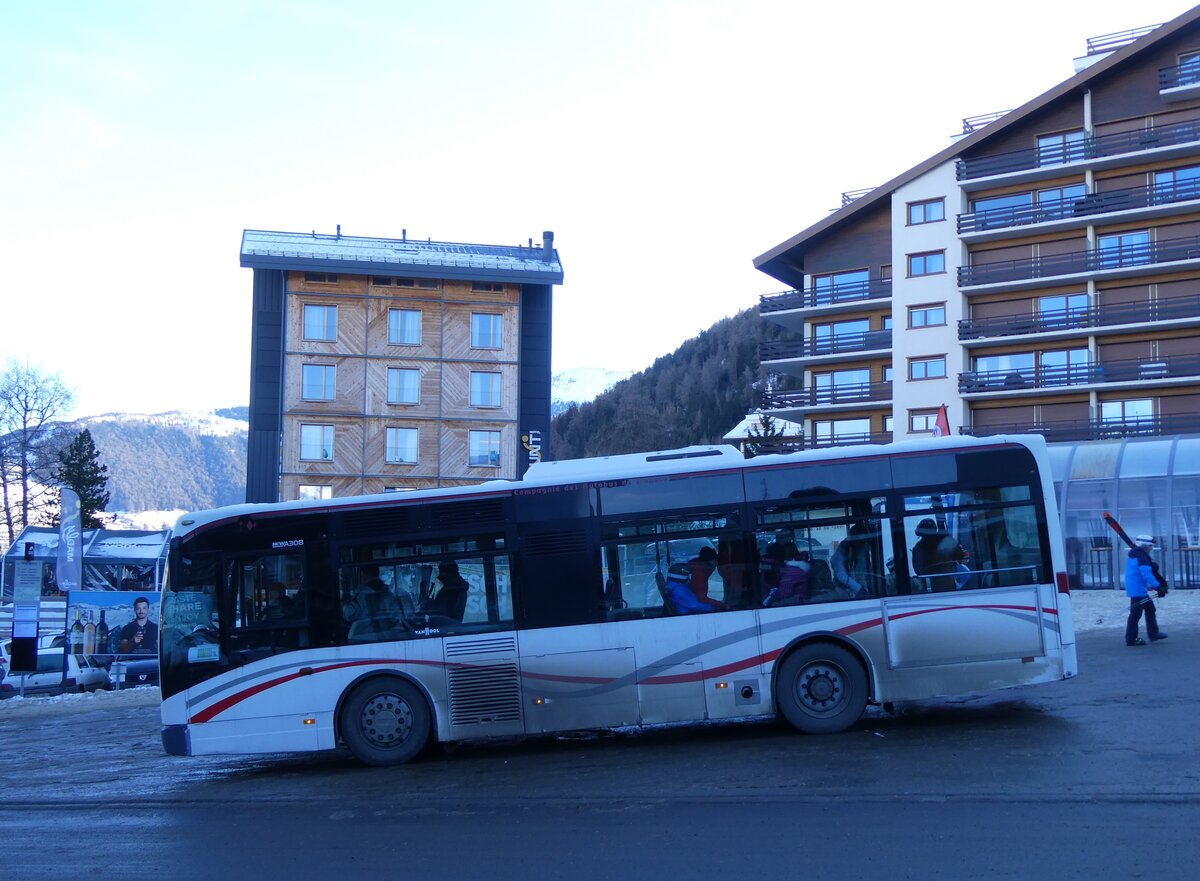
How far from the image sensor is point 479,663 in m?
12.3

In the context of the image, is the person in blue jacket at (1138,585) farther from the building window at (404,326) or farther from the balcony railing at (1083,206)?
the building window at (404,326)

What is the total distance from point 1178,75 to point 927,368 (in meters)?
16.4

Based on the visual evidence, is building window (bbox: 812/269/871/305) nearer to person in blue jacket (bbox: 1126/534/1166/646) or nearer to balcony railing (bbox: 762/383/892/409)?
balcony railing (bbox: 762/383/892/409)

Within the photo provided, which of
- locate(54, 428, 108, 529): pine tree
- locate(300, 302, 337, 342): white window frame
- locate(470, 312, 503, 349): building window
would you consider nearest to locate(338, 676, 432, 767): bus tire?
locate(470, 312, 503, 349): building window

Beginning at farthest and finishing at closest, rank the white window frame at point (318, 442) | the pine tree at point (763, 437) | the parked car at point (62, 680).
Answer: the white window frame at point (318, 442) → the pine tree at point (763, 437) → the parked car at point (62, 680)

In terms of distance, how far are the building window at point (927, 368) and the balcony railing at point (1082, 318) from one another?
1.65 meters

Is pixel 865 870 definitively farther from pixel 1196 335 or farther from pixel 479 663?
pixel 1196 335

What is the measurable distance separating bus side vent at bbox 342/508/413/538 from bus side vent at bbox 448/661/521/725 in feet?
5.43

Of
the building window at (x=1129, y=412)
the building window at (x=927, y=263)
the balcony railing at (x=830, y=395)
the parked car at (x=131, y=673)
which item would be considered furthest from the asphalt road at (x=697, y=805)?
the balcony railing at (x=830, y=395)

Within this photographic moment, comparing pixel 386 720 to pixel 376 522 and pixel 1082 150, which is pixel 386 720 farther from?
pixel 1082 150

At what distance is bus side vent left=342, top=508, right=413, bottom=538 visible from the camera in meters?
12.5

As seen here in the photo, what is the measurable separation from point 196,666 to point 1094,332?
4711 cm

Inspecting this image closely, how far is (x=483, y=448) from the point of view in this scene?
5222cm

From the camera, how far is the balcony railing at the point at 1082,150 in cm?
4972
